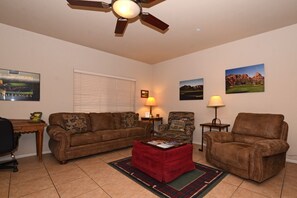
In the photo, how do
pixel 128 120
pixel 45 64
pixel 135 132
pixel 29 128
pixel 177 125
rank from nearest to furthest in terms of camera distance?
pixel 29 128
pixel 45 64
pixel 135 132
pixel 177 125
pixel 128 120

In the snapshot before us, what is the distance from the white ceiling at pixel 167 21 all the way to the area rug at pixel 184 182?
253cm

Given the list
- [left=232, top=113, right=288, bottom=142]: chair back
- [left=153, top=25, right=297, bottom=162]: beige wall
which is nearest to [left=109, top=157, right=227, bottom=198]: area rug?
[left=232, top=113, right=288, bottom=142]: chair back

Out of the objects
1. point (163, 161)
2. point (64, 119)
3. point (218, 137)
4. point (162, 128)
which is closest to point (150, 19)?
point (163, 161)

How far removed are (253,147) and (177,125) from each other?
211 cm

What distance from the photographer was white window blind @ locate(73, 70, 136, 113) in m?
4.18

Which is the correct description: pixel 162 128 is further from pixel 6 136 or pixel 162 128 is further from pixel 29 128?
pixel 6 136

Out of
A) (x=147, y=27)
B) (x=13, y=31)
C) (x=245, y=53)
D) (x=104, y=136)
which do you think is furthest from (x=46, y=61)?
(x=245, y=53)

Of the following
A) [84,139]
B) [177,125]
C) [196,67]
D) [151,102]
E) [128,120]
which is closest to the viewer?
[84,139]

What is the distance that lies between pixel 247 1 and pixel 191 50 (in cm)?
211

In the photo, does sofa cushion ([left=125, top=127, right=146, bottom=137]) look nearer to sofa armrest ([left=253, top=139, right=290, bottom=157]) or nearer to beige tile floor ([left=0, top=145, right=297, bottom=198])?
beige tile floor ([left=0, top=145, right=297, bottom=198])

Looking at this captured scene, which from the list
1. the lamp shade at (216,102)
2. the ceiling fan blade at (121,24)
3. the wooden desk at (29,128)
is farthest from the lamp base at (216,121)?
the wooden desk at (29,128)

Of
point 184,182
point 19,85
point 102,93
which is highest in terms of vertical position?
point 19,85

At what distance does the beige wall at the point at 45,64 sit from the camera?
3170 mm

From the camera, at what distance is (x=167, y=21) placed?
9.70ft
